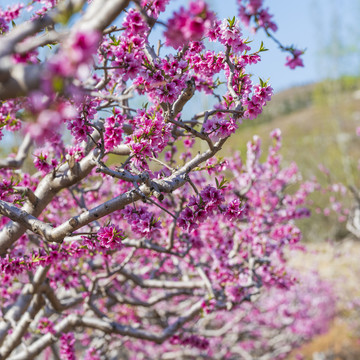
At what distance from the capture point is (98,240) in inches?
116

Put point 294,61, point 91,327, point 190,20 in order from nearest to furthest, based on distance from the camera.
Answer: point 190,20, point 294,61, point 91,327

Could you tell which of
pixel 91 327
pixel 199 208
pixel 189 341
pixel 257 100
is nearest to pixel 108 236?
pixel 199 208

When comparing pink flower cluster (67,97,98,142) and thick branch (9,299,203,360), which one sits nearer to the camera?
pink flower cluster (67,97,98,142)

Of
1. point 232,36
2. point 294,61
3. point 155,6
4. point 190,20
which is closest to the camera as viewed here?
point 190,20

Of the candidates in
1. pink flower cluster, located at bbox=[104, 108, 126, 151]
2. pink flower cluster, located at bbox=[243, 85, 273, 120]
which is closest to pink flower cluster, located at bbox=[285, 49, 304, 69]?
pink flower cluster, located at bbox=[243, 85, 273, 120]

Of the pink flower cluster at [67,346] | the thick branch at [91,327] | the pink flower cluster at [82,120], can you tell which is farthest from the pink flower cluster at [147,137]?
the pink flower cluster at [67,346]

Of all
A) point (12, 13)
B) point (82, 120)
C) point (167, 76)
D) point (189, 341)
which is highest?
point (12, 13)

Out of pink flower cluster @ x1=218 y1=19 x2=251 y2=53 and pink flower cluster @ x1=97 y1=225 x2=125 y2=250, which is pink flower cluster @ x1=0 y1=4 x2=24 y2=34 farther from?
pink flower cluster @ x1=97 y1=225 x2=125 y2=250

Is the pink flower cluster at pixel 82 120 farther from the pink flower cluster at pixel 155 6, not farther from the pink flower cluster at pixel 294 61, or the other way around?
the pink flower cluster at pixel 294 61

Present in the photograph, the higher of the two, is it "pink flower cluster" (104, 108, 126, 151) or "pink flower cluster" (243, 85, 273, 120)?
"pink flower cluster" (104, 108, 126, 151)

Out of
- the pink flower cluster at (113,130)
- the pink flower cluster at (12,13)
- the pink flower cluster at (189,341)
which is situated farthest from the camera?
the pink flower cluster at (189,341)

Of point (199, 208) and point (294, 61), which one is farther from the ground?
point (294, 61)

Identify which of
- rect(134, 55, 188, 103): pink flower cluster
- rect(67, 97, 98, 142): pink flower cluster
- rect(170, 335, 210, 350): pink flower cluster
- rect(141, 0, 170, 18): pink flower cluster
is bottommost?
rect(170, 335, 210, 350): pink flower cluster

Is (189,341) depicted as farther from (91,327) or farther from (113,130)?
(113,130)
